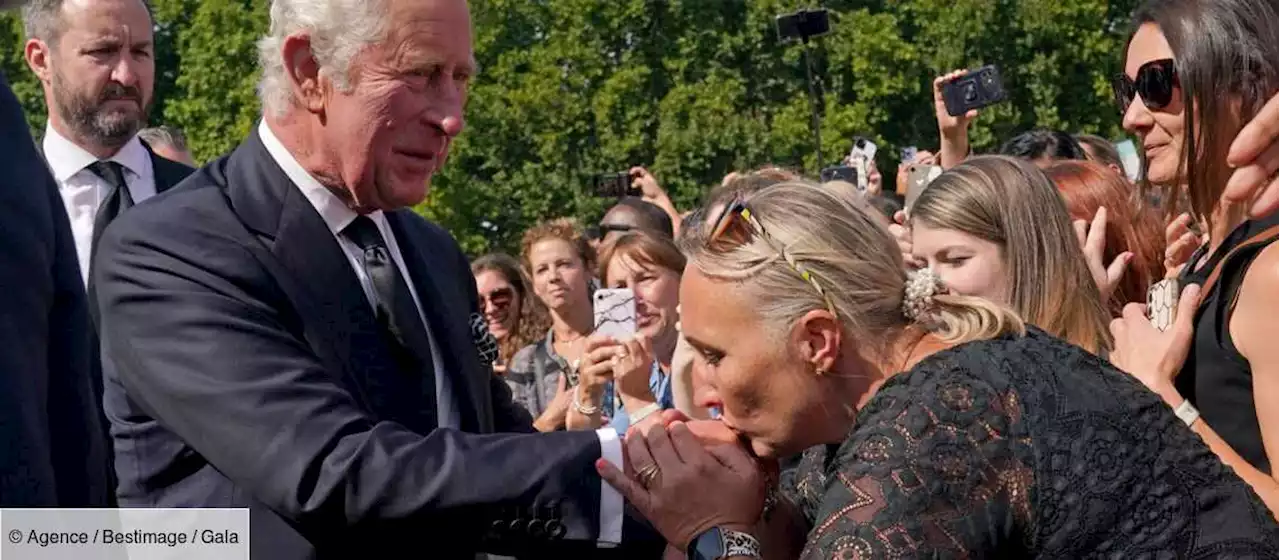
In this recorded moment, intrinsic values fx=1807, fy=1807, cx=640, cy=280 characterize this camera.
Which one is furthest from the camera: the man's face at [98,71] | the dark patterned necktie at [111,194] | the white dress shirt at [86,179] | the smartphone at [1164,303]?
the man's face at [98,71]

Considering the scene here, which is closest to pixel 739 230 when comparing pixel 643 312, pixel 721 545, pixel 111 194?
pixel 721 545

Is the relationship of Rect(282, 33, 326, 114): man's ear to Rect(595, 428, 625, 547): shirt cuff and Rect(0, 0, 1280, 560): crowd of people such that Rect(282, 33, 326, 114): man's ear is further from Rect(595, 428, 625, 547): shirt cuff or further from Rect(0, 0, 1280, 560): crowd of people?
Rect(595, 428, 625, 547): shirt cuff

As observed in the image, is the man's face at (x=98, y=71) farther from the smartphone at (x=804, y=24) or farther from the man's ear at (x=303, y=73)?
the smartphone at (x=804, y=24)

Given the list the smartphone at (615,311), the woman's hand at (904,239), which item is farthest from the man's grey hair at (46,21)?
the woman's hand at (904,239)

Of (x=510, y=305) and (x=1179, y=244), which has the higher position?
(x=1179, y=244)

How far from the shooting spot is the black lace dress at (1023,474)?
9.53 feet

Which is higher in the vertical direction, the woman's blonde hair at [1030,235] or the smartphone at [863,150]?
the woman's blonde hair at [1030,235]

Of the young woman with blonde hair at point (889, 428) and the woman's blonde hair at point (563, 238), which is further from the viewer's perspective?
the woman's blonde hair at point (563, 238)

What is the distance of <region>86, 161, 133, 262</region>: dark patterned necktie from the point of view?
205 inches

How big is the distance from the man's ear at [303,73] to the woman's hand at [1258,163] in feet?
6.10

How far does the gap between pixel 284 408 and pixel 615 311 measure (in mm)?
3147

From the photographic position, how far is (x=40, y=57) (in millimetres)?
5832

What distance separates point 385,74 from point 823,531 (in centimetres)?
119

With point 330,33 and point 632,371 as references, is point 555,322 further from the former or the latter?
point 330,33
